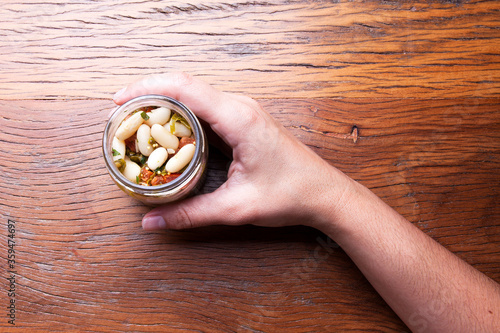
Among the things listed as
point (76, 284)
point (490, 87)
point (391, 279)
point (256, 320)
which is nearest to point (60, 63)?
point (76, 284)

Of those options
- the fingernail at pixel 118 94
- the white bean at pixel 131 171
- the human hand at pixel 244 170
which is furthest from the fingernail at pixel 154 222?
the fingernail at pixel 118 94

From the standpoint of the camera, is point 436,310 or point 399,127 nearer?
point 436,310

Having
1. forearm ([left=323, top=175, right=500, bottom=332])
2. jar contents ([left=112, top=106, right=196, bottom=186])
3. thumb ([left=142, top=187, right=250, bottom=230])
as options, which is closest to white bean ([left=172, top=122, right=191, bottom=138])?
jar contents ([left=112, top=106, right=196, bottom=186])

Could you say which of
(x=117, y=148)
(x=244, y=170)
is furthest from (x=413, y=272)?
(x=117, y=148)

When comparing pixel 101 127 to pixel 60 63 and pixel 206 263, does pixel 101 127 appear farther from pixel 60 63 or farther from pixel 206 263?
pixel 206 263

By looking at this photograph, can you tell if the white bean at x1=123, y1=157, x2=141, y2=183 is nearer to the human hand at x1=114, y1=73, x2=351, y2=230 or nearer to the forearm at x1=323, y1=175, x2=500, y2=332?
the human hand at x1=114, y1=73, x2=351, y2=230

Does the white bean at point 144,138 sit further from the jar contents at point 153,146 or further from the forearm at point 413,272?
the forearm at point 413,272
